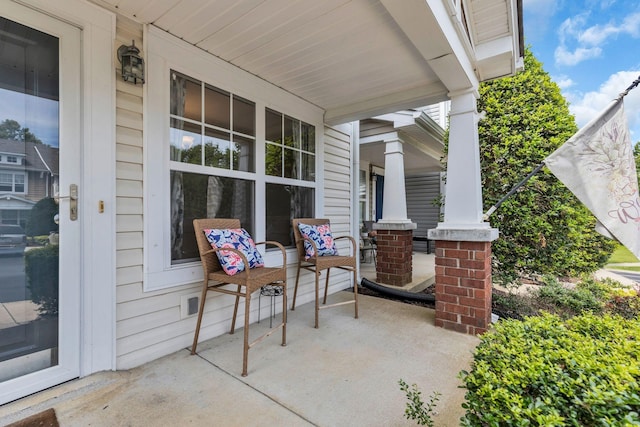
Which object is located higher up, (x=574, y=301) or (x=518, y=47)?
(x=518, y=47)

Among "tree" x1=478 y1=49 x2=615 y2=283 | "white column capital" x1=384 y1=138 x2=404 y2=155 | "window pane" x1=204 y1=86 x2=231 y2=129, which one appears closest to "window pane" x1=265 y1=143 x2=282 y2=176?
"window pane" x1=204 y1=86 x2=231 y2=129

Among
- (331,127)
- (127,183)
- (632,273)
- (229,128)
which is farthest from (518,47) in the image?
(632,273)

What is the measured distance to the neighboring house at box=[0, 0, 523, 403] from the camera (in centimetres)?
172

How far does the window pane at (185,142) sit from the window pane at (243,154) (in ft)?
1.15

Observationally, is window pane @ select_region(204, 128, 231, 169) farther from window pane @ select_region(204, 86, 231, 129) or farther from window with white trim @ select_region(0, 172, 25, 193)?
window with white trim @ select_region(0, 172, 25, 193)

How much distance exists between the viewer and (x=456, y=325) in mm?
2586

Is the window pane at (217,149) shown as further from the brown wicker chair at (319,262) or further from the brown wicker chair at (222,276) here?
the brown wicker chair at (319,262)

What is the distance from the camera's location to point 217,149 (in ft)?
8.20

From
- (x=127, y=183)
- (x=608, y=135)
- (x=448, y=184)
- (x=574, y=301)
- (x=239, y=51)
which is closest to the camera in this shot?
(x=127, y=183)

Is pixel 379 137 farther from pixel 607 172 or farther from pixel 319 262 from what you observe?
pixel 607 172

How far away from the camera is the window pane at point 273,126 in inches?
117

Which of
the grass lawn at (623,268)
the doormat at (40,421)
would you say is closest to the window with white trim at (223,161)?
the doormat at (40,421)

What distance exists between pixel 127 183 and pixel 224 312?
131 cm

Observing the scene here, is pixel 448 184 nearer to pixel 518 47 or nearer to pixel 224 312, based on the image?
pixel 518 47
